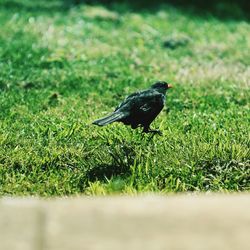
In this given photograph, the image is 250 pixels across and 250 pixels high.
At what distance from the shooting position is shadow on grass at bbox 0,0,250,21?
1502 cm

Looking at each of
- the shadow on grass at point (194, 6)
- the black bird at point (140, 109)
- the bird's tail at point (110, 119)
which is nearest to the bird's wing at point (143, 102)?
the black bird at point (140, 109)

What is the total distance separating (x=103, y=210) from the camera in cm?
254

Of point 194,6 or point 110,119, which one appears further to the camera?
point 194,6

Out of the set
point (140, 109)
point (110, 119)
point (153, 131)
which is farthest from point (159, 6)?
point (110, 119)

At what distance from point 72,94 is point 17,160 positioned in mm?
2488

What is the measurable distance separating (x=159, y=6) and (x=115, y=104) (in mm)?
9482

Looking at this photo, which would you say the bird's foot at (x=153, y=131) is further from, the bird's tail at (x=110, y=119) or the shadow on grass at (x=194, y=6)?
the shadow on grass at (x=194, y=6)

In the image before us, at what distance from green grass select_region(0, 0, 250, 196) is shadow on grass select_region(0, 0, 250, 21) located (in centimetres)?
153

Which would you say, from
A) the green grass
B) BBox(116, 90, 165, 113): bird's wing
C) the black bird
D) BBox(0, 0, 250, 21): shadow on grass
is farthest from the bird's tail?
BBox(0, 0, 250, 21): shadow on grass

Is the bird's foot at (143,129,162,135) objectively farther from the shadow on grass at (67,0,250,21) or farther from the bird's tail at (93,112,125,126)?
the shadow on grass at (67,0,250,21)

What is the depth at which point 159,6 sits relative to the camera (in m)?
15.8

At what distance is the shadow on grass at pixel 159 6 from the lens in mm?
15023

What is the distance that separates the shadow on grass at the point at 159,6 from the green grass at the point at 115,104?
60.1 inches

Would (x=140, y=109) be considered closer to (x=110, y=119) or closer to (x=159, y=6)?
(x=110, y=119)
